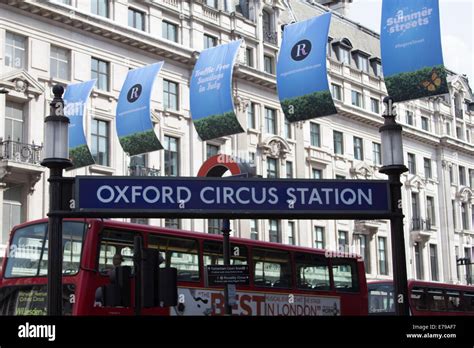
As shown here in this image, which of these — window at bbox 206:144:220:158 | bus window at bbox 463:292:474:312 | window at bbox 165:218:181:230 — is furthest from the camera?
window at bbox 206:144:220:158

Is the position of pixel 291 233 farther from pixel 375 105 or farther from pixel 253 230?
pixel 375 105

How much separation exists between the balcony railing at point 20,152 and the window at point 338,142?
2353cm

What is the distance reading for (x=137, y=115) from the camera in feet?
99.5

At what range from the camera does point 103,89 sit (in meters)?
38.6

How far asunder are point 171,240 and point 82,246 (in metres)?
2.38

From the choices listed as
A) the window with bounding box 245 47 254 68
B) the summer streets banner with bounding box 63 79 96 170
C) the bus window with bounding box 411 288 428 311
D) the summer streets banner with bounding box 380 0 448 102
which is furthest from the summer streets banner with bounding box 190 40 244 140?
the window with bounding box 245 47 254 68

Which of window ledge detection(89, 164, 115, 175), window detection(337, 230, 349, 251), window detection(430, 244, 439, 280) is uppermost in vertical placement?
window ledge detection(89, 164, 115, 175)

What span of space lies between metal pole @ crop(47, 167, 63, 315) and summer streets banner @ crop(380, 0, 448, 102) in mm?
8140

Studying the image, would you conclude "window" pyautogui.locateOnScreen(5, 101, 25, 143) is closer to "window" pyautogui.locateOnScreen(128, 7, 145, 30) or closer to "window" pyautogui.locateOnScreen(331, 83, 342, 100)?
"window" pyautogui.locateOnScreen(128, 7, 145, 30)

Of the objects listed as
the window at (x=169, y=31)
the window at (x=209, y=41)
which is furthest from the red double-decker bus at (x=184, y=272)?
the window at (x=209, y=41)

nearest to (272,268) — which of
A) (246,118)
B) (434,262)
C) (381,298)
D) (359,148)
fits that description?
(381,298)

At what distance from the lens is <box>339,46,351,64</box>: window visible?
55.3m

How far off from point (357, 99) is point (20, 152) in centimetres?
2788

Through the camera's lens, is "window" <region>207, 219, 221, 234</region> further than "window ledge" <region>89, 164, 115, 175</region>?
Yes
